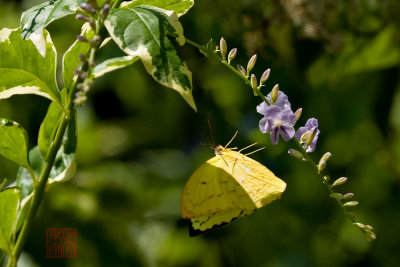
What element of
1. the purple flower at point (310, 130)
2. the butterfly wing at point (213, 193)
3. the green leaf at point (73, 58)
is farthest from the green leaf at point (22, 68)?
the purple flower at point (310, 130)

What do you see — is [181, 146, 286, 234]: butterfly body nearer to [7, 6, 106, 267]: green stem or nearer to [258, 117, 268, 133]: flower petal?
[258, 117, 268, 133]: flower petal

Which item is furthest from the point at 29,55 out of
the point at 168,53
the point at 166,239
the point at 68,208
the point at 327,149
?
the point at 166,239

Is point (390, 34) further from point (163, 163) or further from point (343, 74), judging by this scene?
point (163, 163)

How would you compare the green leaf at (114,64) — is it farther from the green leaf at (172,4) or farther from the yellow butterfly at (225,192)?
the yellow butterfly at (225,192)

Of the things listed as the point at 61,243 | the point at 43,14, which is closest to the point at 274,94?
the point at 43,14

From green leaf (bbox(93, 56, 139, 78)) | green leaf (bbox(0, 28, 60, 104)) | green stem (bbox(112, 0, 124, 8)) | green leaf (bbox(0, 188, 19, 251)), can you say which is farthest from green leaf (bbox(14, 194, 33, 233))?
green stem (bbox(112, 0, 124, 8))

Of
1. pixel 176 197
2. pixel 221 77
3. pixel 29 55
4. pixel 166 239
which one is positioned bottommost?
pixel 166 239
